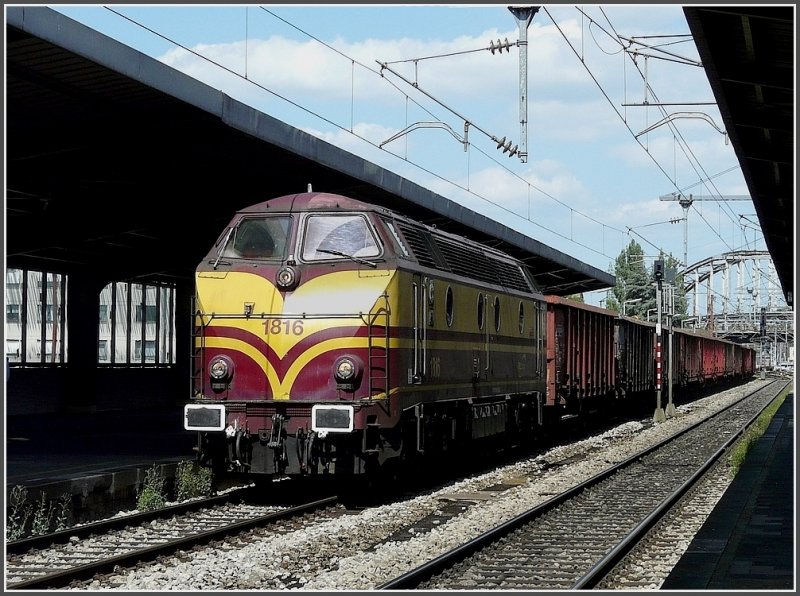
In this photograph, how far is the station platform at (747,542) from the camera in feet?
30.9

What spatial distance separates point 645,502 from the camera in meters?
15.4

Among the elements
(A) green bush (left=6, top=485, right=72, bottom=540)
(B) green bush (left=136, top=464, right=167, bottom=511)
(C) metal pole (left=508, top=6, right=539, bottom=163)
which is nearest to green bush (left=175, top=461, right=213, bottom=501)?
(B) green bush (left=136, top=464, right=167, bottom=511)

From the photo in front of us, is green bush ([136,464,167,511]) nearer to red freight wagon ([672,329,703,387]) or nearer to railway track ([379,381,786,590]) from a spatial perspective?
railway track ([379,381,786,590])

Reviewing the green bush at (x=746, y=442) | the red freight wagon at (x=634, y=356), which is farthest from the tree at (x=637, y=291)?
the green bush at (x=746, y=442)

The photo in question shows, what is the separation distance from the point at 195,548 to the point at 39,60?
567cm

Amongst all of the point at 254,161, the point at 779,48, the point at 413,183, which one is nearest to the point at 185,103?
the point at 254,161

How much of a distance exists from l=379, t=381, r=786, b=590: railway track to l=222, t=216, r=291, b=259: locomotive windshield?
4.43 m

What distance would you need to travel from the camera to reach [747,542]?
11.4m

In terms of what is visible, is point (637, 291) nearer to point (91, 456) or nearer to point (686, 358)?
point (686, 358)

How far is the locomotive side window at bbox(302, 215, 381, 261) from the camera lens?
14.1 metres

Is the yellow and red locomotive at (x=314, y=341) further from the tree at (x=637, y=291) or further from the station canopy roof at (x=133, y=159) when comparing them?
the tree at (x=637, y=291)

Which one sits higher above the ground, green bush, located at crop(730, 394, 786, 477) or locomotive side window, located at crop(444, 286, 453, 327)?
locomotive side window, located at crop(444, 286, 453, 327)

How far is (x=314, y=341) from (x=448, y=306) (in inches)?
114

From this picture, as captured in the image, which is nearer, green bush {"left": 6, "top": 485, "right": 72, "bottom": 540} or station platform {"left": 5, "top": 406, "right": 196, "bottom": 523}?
green bush {"left": 6, "top": 485, "right": 72, "bottom": 540}
